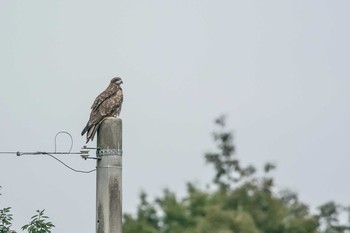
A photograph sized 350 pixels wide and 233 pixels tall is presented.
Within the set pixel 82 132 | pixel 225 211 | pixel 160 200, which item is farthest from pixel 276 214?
pixel 82 132

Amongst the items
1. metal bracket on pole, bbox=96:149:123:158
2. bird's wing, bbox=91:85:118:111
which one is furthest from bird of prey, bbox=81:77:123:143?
metal bracket on pole, bbox=96:149:123:158

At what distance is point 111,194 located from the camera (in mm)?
17672

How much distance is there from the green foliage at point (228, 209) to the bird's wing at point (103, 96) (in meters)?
44.6

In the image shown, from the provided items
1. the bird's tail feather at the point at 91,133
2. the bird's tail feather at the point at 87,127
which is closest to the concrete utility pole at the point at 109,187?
the bird's tail feather at the point at 91,133

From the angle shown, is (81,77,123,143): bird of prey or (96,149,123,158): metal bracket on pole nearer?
(96,149,123,158): metal bracket on pole

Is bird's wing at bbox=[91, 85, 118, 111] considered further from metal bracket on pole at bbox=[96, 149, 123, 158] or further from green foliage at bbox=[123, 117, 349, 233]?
green foliage at bbox=[123, 117, 349, 233]

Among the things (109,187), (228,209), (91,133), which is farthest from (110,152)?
(228,209)

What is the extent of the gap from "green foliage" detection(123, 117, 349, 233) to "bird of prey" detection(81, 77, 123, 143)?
44.5 meters

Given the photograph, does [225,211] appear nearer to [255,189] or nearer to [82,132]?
[255,189]

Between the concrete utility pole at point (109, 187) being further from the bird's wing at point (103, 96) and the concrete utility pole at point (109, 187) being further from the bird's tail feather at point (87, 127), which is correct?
the bird's wing at point (103, 96)

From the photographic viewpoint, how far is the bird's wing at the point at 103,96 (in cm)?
2023

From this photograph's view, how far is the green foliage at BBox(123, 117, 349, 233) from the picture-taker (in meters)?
68.8

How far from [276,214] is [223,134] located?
36.0 feet

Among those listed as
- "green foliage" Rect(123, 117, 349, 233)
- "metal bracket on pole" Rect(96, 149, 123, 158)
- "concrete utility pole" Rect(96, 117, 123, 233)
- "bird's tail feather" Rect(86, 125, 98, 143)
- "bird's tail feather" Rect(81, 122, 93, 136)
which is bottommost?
"concrete utility pole" Rect(96, 117, 123, 233)
